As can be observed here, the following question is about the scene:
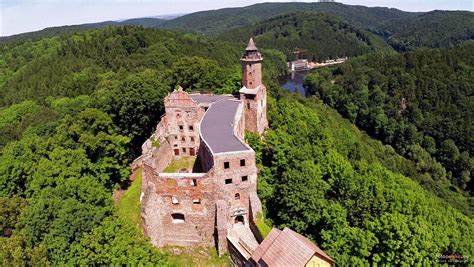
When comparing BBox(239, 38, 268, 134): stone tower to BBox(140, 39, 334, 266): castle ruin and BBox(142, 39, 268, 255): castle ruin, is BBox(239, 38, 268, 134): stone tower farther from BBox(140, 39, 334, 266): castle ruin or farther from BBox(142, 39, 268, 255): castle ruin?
BBox(140, 39, 334, 266): castle ruin

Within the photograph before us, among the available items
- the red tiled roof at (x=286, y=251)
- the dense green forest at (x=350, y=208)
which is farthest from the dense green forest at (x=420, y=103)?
the red tiled roof at (x=286, y=251)

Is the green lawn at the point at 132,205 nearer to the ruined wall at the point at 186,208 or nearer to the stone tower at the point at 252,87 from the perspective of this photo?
the ruined wall at the point at 186,208

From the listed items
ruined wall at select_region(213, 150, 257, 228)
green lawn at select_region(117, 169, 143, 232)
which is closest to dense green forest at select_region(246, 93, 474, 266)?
ruined wall at select_region(213, 150, 257, 228)

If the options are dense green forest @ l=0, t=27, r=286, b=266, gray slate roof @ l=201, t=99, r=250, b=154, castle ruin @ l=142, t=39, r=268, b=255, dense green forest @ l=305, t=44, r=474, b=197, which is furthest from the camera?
dense green forest @ l=305, t=44, r=474, b=197

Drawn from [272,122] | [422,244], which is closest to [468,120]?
[272,122]

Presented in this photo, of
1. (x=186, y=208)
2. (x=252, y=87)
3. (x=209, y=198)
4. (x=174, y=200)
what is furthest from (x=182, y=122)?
(x=209, y=198)

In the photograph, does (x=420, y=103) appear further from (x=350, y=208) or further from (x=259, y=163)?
(x=259, y=163)
